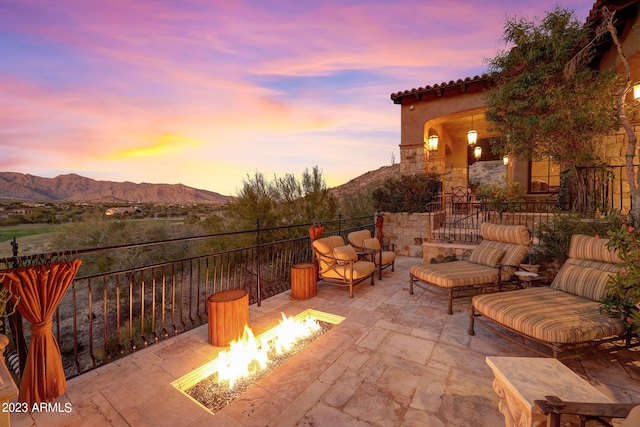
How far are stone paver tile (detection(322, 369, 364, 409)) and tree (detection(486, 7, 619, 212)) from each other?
643cm

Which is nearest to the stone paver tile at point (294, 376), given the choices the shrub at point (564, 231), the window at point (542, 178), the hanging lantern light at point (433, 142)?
the shrub at point (564, 231)

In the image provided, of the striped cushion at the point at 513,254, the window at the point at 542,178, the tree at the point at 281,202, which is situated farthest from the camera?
the window at the point at 542,178

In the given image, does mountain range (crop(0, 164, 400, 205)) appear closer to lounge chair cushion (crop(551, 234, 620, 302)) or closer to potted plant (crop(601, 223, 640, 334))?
lounge chair cushion (crop(551, 234, 620, 302))

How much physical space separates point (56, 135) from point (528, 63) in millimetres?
14185

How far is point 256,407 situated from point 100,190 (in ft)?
114

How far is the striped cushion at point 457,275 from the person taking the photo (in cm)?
378

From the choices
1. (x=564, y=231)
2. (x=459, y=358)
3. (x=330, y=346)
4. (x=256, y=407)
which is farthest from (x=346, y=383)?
(x=564, y=231)

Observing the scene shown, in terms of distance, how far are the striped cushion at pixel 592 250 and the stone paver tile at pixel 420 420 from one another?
2789mm

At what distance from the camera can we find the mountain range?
21.0 meters

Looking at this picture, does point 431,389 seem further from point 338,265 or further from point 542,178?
point 542,178

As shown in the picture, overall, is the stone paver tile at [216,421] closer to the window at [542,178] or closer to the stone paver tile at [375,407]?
the stone paver tile at [375,407]

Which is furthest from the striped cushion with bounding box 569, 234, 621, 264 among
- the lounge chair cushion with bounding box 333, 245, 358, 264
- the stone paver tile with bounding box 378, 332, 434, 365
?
the lounge chair cushion with bounding box 333, 245, 358, 264

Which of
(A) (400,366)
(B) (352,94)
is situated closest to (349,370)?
(A) (400,366)

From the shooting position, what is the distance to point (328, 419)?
1889 millimetres
